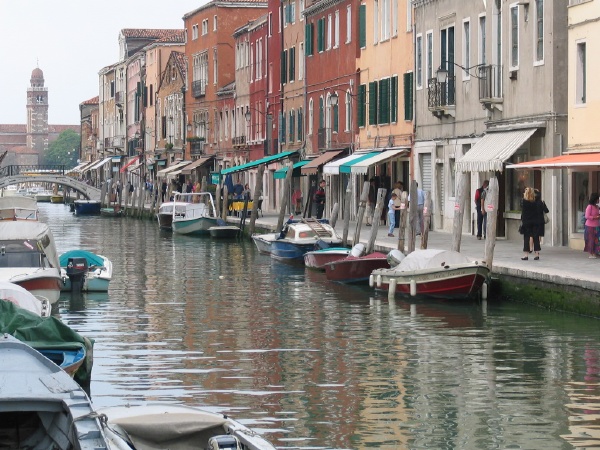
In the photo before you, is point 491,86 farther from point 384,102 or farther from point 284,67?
point 284,67

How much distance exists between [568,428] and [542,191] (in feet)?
66.5

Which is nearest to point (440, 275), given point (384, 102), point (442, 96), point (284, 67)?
point (442, 96)

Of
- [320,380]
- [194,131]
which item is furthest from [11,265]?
[194,131]

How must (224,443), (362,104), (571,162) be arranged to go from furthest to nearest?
(362,104) < (571,162) < (224,443)

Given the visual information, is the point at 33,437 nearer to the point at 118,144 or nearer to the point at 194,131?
the point at 194,131

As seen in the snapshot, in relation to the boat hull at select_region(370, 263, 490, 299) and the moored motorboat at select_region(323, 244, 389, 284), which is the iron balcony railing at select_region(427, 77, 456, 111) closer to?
the moored motorboat at select_region(323, 244, 389, 284)

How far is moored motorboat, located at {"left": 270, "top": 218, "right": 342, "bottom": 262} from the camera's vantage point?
38406mm

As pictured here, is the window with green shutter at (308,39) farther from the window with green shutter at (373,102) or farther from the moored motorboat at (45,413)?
the moored motorboat at (45,413)

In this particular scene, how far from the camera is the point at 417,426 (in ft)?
47.8

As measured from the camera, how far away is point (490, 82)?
37.2m

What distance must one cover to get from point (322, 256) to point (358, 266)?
11.7 feet

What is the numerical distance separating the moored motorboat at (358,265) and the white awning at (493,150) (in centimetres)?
395

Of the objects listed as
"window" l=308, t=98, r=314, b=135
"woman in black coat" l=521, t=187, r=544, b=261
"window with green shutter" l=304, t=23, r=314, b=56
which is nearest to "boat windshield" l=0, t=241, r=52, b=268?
"woman in black coat" l=521, t=187, r=544, b=261

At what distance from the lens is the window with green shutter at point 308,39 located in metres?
60.7
